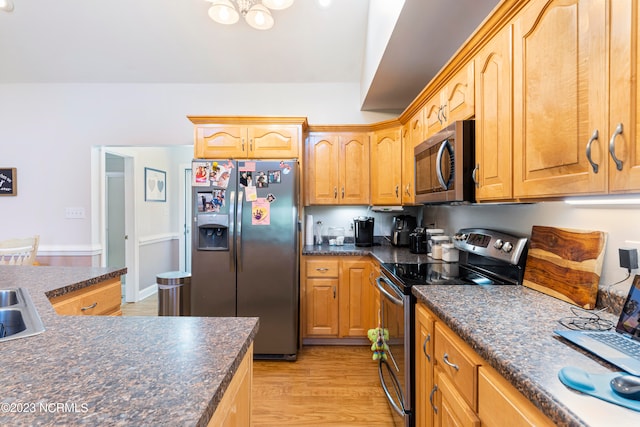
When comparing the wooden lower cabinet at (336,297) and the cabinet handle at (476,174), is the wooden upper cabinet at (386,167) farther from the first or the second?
the cabinet handle at (476,174)

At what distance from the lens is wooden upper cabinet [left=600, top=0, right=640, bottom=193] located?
2.37 ft

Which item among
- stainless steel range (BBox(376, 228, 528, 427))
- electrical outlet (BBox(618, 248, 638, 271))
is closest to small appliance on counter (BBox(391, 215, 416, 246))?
stainless steel range (BBox(376, 228, 528, 427))

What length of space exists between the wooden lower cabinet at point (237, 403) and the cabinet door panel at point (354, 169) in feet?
7.33

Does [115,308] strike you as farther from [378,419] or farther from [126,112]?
[126,112]

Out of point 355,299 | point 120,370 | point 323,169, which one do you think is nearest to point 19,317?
point 120,370

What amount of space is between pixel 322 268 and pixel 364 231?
1.93 ft

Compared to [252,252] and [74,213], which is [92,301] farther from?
[74,213]

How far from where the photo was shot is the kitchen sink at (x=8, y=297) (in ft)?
4.18

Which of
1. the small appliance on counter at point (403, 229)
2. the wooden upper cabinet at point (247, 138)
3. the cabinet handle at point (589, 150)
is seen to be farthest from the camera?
the small appliance on counter at point (403, 229)

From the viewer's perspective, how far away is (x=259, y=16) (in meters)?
2.13

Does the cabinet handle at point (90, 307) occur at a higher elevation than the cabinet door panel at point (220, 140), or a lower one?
lower

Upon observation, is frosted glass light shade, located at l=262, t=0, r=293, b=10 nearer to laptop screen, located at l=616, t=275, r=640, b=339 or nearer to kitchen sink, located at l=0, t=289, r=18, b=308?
kitchen sink, located at l=0, t=289, r=18, b=308

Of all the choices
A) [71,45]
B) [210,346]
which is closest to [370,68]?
[210,346]

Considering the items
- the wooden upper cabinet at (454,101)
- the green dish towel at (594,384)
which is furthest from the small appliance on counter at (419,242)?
the green dish towel at (594,384)
